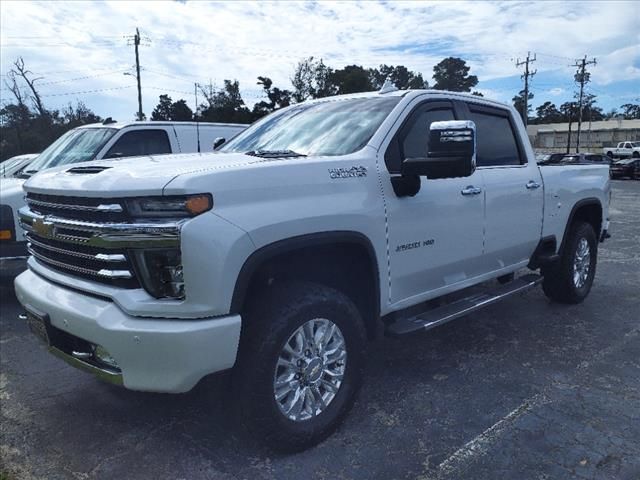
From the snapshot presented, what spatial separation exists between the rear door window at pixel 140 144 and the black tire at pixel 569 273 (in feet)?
16.9

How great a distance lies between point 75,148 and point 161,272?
17.6ft

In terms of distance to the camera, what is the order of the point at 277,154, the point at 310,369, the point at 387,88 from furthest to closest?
the point at 387,88, the point at 277,154, the point at 310,369

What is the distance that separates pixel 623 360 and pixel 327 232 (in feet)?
9.69

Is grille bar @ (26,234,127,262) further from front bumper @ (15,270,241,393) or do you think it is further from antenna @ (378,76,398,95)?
antenna @ (378,76,398,95)

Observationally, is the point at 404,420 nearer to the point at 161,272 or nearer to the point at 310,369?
the point at 310,369

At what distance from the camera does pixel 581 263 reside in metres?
6.03

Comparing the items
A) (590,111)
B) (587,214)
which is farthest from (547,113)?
(587,214)

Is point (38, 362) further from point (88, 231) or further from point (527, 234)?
point (527, 234)

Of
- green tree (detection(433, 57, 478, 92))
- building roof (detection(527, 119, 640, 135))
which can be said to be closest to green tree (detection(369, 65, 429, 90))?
green tree (detection(433, 57, 478, 92))

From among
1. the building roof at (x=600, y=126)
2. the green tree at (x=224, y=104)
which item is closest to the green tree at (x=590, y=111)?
the building roof at (x=600, y=126)

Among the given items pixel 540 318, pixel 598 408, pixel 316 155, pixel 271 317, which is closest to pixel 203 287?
pixel 271 317

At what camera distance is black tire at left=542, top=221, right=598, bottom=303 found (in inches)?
226

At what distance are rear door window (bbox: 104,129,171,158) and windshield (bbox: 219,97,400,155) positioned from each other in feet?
10.2

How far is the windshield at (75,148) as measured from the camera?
6926mm
